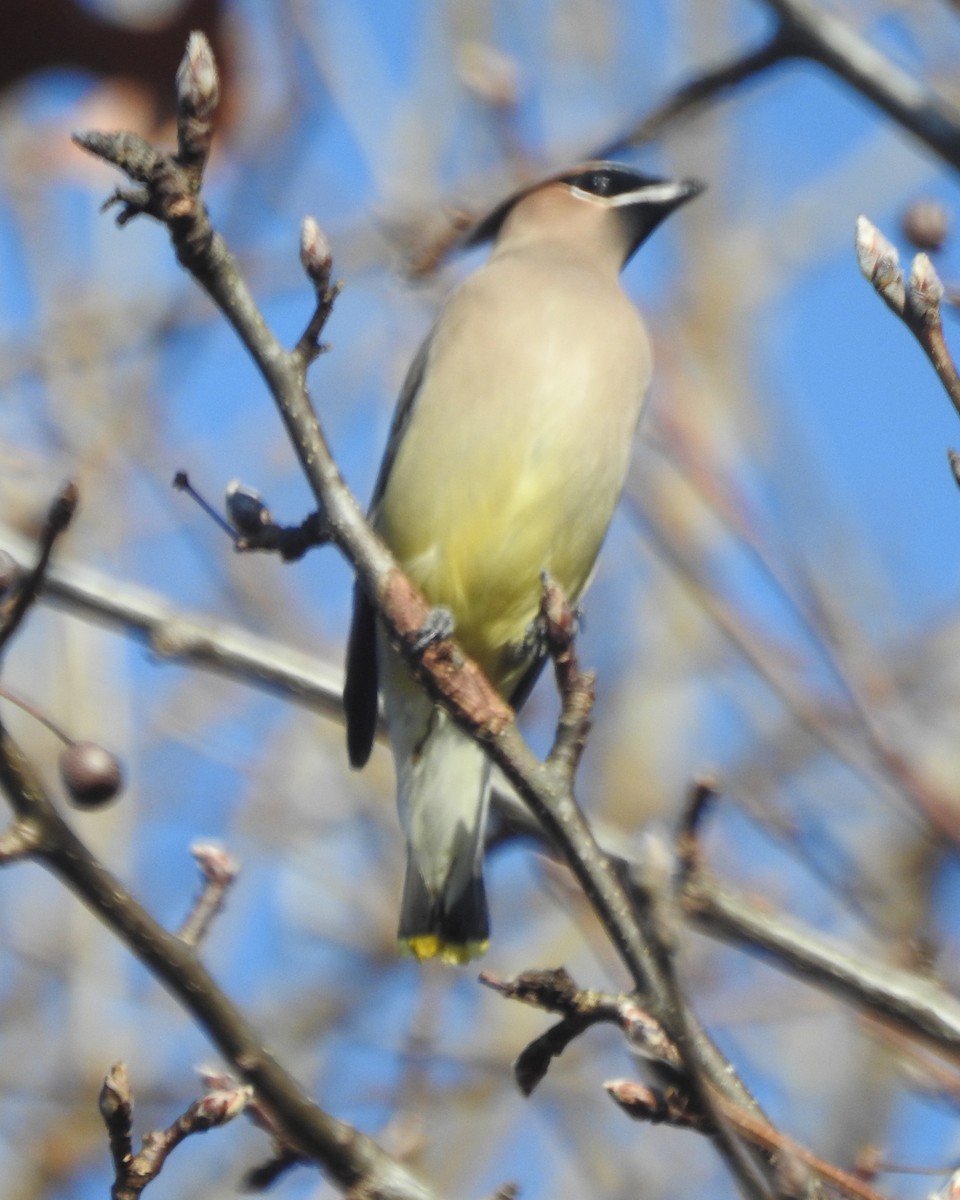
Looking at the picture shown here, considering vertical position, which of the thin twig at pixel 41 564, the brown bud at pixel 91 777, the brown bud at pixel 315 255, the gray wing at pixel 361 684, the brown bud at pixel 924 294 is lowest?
the gray wing at pixel 361 684

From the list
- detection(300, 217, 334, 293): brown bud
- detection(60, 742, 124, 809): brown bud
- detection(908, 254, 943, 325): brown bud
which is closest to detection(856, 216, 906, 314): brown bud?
detection(908, 254, 943, 325): brown bud

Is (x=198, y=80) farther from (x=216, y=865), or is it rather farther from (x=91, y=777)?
(x=216, y=865)

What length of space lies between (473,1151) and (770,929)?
3568 mm

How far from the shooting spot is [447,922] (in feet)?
12.6

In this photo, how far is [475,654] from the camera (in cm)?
389

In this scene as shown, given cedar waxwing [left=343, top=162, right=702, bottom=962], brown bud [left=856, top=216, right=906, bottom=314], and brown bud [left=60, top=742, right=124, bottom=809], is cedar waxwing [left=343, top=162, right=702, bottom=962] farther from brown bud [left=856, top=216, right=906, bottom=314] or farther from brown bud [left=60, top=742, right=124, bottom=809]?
brown bud [left=856, top=216, right=906, bottom=314]

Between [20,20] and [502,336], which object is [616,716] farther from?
[20,20]

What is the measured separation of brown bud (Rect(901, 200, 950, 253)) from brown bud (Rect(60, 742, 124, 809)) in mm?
1369

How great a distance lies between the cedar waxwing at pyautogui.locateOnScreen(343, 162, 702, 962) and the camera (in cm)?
374

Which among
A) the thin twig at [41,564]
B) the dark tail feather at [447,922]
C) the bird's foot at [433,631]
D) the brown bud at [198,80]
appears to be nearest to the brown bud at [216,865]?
the bird's foot at [433,631]

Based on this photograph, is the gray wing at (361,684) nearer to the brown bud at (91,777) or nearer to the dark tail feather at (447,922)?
the dark tail feather at (447,922)

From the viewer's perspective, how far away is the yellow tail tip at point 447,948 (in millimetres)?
3848

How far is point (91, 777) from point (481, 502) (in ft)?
4.76

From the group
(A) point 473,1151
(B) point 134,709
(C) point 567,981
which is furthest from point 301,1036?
(C) point 567,981
